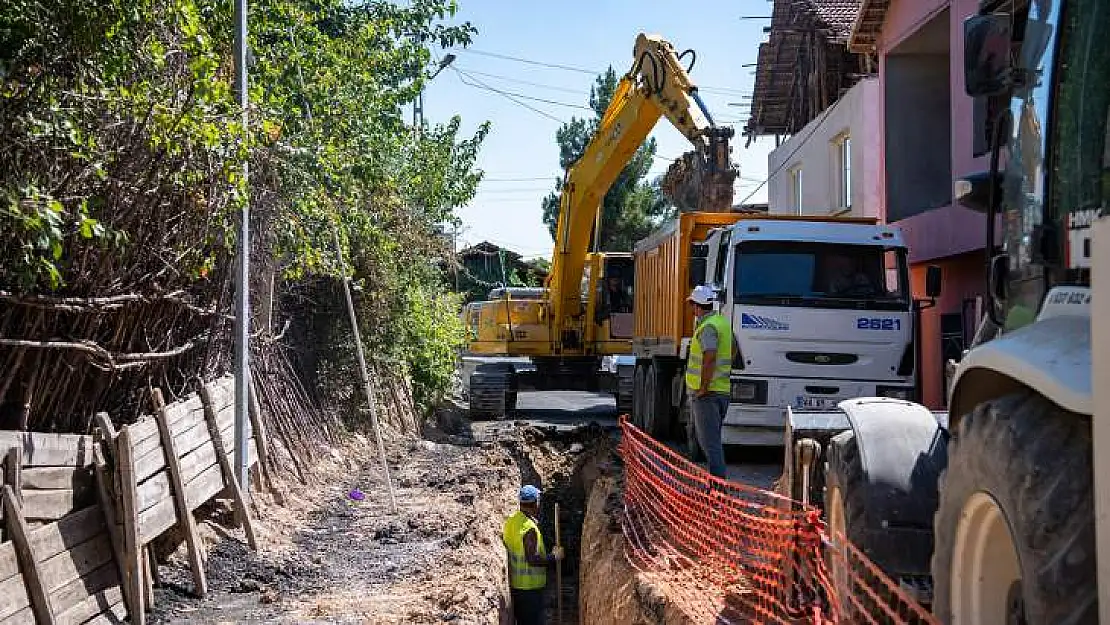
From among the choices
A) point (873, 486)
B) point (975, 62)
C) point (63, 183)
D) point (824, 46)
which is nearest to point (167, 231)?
point (63, 183)

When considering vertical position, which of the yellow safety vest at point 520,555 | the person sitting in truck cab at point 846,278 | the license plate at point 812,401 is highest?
the person sitting in truck cab at point 846,278

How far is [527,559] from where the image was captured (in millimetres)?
11945

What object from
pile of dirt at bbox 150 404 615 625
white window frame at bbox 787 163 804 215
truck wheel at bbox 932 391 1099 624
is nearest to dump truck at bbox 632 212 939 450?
pile of dirt at bbox 150 404 615 625

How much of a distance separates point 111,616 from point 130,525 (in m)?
0.55

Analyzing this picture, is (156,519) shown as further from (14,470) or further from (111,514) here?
(14,470)

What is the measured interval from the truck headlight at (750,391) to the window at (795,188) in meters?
14.2

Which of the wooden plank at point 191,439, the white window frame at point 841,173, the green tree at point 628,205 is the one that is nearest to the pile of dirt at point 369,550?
the wooden plank at point 191,439

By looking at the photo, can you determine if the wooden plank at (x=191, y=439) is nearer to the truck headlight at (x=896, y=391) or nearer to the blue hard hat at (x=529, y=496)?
the blue hard hat at (x=529, y=496)

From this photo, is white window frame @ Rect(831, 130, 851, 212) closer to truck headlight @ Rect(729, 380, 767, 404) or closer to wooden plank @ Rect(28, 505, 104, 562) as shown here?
truck headlight @ Rect(729, 380, 767, 404)

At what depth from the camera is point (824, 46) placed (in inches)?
957

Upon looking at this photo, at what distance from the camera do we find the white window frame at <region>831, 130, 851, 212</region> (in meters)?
22.4

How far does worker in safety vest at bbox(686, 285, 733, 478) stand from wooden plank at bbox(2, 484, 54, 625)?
5.65m

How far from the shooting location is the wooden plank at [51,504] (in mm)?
6598

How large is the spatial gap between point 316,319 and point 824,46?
13580 mm
